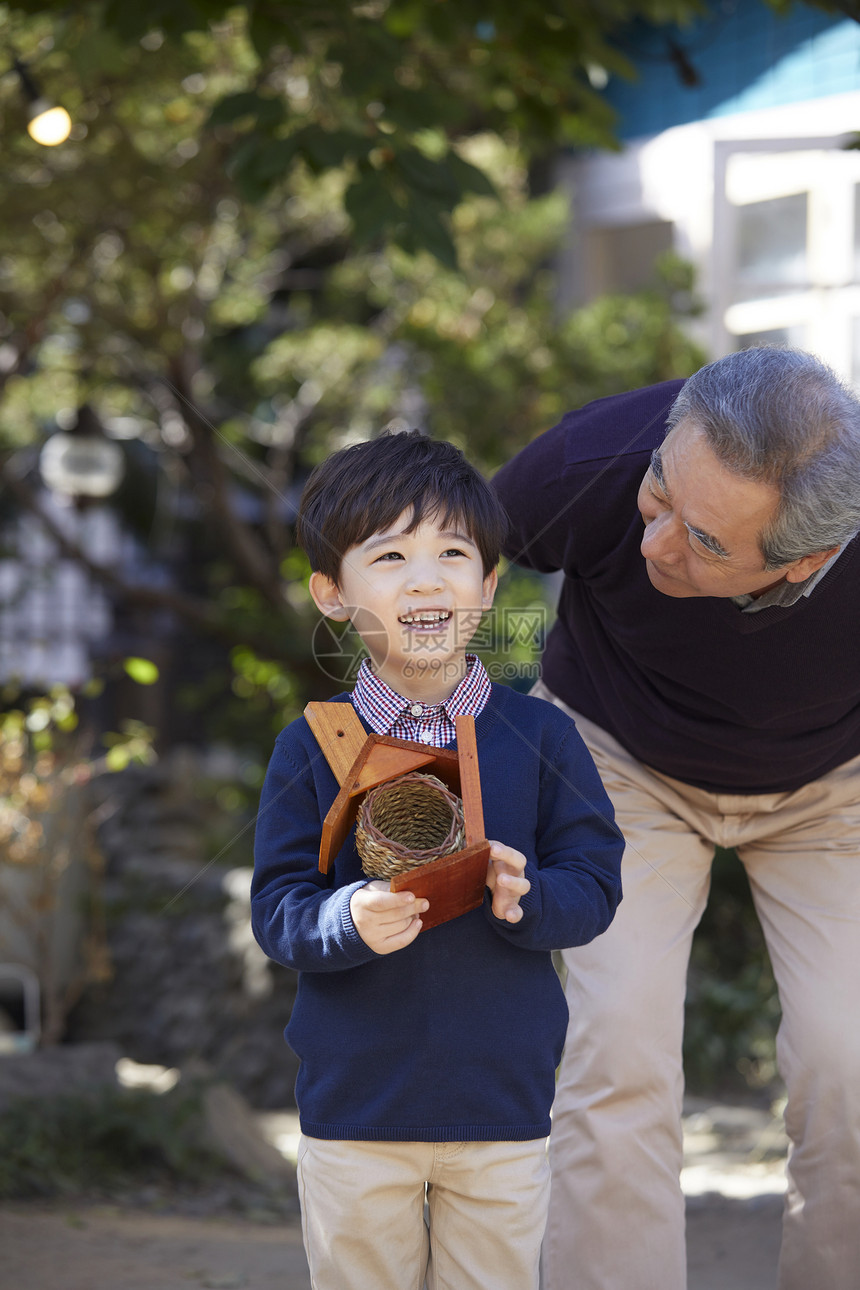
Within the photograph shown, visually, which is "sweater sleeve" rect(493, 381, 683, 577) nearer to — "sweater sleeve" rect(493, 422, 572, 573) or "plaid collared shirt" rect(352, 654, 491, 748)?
"sweater sleeve" rect(493, 422, 572, 573)

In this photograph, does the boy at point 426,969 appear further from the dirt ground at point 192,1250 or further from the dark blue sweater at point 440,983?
the dirt ground at point 192,1250

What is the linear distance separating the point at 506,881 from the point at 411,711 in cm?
29

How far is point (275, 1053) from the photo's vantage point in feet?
17.6

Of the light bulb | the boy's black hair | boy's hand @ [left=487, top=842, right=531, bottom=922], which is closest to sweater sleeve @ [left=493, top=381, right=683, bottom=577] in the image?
the boy's black hair

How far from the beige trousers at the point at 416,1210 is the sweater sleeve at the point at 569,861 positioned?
29cm

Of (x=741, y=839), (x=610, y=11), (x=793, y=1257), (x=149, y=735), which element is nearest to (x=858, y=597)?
(x=741, y=839)

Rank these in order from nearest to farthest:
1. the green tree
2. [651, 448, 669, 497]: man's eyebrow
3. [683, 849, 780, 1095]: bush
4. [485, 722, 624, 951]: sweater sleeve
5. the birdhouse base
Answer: the birdhouse base
[485, 722, 624, 951]: sweater sleeve
[651, 448, 669, 497]: man's eyebrow
the green tree
[683, 849, 780, 1095]: bush

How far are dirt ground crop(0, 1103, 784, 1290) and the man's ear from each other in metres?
1.74

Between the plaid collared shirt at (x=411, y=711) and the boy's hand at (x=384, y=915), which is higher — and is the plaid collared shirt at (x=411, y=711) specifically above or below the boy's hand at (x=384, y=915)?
above

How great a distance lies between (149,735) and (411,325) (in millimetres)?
2122

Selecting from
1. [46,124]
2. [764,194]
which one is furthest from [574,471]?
[764,194]

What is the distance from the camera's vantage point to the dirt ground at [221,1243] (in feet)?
8.91

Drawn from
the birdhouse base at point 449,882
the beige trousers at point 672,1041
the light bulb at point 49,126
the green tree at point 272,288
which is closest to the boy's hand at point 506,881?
the birdhouse base at point 449,882

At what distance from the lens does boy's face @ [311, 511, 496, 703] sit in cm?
156
